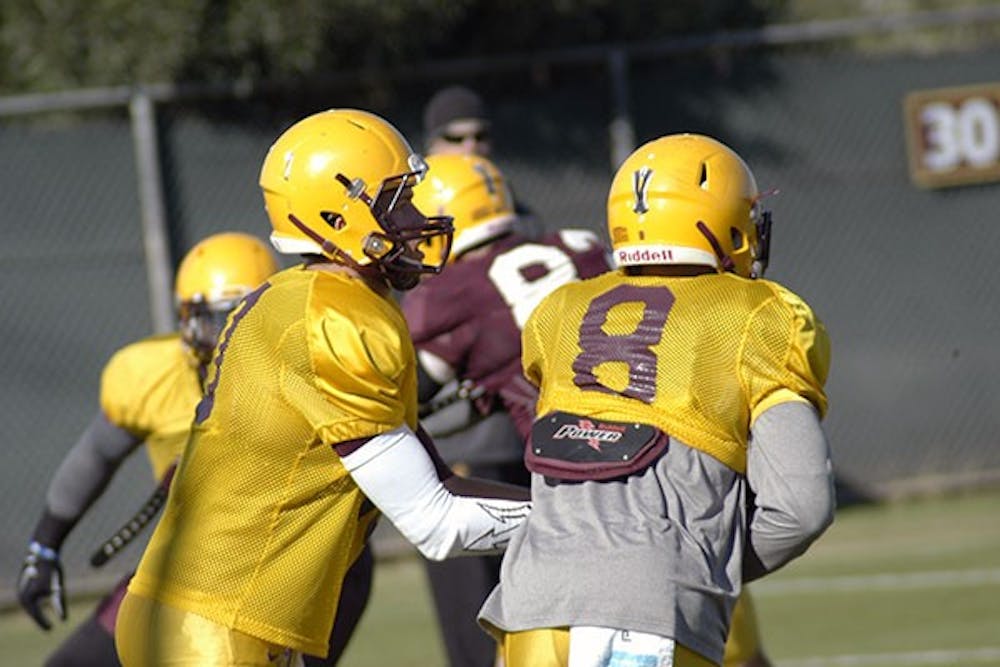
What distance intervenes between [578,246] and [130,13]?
19.4 feet

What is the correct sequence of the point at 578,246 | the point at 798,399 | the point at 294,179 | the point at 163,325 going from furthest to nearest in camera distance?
the point at 163,325
the point at 578,246
the point at 294,179
the point at 798,399

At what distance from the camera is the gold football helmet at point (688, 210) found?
4293mm

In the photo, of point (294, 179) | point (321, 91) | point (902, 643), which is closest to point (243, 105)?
point (321, 91)

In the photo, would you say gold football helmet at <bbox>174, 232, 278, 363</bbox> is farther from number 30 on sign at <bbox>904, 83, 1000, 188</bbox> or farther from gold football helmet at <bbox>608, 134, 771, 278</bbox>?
number 30 on sign at <bbox>904, 83, 1000, 188</bbox>

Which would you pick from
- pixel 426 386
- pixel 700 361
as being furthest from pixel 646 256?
pixel 426 386

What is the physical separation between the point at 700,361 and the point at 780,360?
0.16 m

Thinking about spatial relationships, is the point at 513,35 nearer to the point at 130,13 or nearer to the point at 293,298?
the point at 130,13

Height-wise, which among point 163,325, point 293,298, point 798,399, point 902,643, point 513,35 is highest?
point 293,298

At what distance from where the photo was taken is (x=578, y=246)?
6.19 m

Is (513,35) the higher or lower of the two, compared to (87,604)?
higher

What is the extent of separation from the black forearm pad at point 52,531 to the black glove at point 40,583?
0.02 meters

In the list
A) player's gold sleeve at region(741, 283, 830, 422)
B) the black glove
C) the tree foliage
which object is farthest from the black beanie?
player's gold sleeve at region(741, 283, 830, 422)

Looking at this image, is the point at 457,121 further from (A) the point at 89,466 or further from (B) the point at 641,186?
(B) the point at 641,186

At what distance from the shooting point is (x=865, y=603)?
8.91 m
